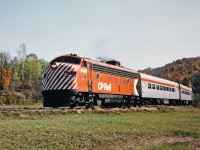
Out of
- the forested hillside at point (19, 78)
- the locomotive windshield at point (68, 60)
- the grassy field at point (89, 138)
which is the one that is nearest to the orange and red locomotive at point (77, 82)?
the locomotive windshield at point (68, 60)

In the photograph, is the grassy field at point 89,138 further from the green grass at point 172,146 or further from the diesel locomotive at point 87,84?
the diesel locomotive at point 87,84

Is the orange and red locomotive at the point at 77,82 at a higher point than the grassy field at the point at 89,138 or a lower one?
higher

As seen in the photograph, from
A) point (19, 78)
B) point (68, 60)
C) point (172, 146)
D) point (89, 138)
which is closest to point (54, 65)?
point (68, 60)

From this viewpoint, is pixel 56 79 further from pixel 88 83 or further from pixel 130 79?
pixel 130 79

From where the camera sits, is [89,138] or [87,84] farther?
[87,84]

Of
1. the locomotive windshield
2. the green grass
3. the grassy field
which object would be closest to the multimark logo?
the locomotive windshield

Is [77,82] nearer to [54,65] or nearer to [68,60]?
[54,65]

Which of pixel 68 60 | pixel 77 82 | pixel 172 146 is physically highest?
pixel 68 60

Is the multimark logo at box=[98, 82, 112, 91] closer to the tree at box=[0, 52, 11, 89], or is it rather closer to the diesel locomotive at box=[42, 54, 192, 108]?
the diesel locomotive at box=[42, 54, 192, 108]

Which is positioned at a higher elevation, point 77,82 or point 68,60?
point 68,60

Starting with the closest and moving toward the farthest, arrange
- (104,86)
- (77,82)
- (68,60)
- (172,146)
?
(172,146)
(77,82)
(68,60)
(104,86)

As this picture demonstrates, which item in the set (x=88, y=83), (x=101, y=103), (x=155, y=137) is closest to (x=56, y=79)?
(x=88, y=83)

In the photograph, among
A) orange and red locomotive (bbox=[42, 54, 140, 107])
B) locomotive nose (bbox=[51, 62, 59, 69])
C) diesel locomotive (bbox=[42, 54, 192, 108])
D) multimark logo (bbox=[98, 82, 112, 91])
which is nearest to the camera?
orange and red locomotive (bbox=[42, 54, 140, 107])

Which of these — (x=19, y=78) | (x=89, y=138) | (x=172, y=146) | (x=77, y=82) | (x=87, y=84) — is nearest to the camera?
(x=89, y=138)
